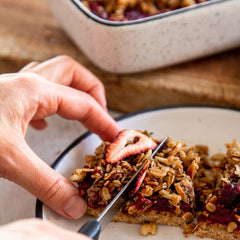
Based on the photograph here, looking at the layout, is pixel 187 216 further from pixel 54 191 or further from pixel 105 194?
pixel 54 191

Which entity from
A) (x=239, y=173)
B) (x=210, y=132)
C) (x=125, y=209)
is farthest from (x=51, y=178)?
(x=210, y=132)

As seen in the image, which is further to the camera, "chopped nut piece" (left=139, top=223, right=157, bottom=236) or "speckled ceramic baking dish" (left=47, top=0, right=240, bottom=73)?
"speckled ceramic baking dish" (left=47, top=0, right=240, bottom=73)

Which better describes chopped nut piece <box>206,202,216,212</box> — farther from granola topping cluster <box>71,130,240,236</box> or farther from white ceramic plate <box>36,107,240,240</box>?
white ceramic plate <box>36,107,240,240</box>

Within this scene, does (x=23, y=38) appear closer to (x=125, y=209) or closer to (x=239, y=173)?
(x=125, y=209)

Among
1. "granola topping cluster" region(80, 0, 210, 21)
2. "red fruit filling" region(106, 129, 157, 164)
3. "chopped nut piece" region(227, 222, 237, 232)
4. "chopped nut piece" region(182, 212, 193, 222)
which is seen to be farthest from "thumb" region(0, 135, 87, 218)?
"granola topping cluster" region(80, 0, 210, 21)

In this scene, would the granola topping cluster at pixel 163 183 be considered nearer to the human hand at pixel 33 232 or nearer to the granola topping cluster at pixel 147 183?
the granola topping cluster at pixel 147 183

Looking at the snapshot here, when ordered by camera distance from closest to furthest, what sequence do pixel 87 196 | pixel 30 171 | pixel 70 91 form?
1. pixel 30 171
2. pixel 87 196
3. pixel 70 91
